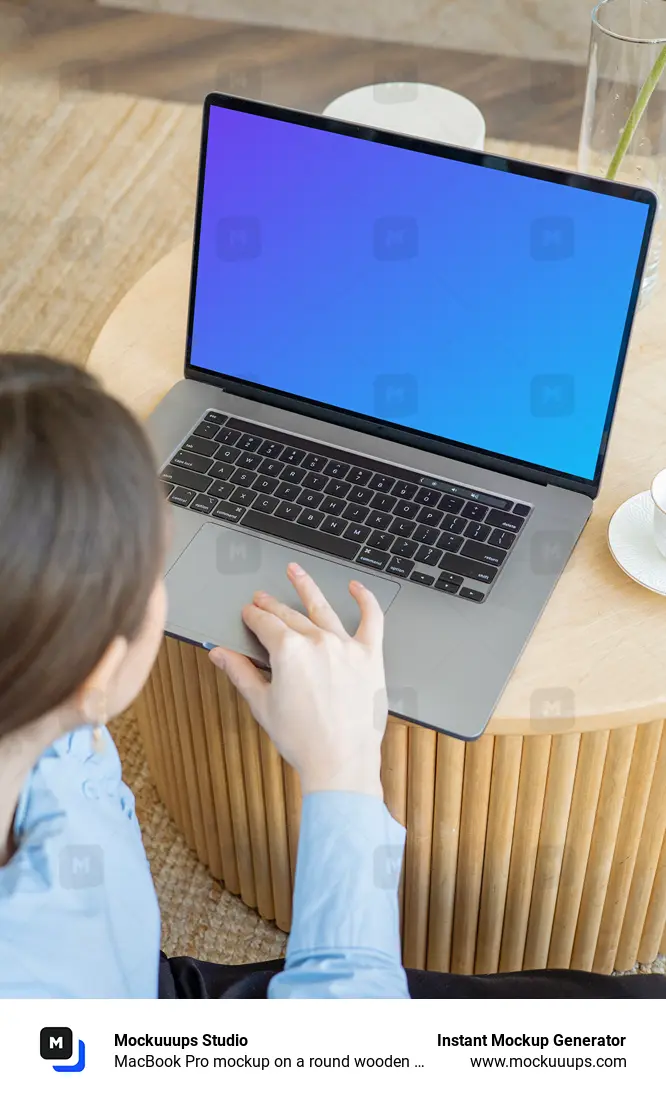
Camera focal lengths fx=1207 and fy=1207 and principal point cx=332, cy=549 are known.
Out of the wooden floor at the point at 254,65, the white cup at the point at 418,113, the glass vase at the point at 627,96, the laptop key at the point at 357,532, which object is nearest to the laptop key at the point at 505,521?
the laptop key at the point at 357,532

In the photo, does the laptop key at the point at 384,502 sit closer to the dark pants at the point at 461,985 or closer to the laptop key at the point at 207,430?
the laptop key at the point at 207,430

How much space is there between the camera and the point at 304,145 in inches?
40.2

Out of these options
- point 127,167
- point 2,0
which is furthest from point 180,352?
point 2,0

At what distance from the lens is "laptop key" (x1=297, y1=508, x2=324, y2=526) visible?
3.40ft

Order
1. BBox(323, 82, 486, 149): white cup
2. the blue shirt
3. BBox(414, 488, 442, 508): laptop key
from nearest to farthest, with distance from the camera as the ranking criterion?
the blue shirt → BBox(414, 488, 442, 508): laptop key → BBox(323, 82, 486, 149): white cup

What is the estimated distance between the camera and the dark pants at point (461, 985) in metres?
0.97

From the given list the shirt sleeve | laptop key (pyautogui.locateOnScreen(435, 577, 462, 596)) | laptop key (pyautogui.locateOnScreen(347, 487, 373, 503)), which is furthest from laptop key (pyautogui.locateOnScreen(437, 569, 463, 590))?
the shirt sleeve

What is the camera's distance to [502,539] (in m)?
1.01

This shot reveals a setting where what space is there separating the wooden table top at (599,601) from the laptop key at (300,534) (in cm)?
16

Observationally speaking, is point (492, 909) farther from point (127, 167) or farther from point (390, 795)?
point (127, 167)

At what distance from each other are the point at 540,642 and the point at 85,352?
51.4 inches

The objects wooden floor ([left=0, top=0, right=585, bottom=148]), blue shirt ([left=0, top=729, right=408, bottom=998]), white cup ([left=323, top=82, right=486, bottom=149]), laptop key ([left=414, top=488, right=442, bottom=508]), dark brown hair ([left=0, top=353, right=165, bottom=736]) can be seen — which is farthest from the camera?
wooden floor ([left=0, top=0, right=585, bottom=148])

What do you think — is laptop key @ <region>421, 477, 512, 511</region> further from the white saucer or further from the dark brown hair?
the dark brown hair

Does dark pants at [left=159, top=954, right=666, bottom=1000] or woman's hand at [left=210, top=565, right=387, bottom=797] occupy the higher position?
woman's hand at [left=210, top=565, right=387, bottom=797]
